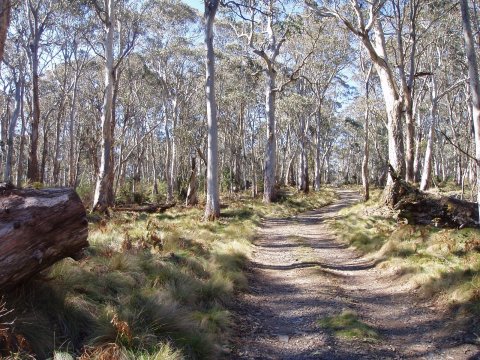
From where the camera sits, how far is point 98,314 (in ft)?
12.8

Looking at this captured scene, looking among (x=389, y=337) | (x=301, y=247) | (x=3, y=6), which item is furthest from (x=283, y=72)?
(x=389, y=337)

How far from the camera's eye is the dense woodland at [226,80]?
555 inches

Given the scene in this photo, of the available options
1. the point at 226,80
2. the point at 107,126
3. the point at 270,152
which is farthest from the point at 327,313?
the point at 226,80

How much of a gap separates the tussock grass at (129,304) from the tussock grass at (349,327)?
113cm

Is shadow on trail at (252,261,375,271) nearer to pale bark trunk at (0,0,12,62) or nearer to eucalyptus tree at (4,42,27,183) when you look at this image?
pale bark trunk at (0,0,12,62)

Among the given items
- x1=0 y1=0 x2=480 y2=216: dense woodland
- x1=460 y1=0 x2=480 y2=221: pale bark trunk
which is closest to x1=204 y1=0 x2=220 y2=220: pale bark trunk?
x1=0 y1=0 x2=480 y2=216: dense woodland

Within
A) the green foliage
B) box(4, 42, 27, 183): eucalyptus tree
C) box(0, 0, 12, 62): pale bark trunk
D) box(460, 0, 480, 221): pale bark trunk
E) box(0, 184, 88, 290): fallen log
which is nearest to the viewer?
box(0, 184, 88, 290): fallen log

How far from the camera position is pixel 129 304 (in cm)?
424

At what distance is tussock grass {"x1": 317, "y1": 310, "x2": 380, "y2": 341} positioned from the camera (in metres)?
4.54

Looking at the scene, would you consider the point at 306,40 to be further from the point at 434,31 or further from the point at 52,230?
the point at 52,230

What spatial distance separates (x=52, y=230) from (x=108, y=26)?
40.3ft

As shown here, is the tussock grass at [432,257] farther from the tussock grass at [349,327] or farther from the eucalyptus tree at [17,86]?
the eucalyptus tree at [17,86]

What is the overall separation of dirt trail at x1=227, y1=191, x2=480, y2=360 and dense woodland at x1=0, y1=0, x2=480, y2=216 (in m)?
5.71

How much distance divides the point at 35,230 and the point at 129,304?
1.22 meters
